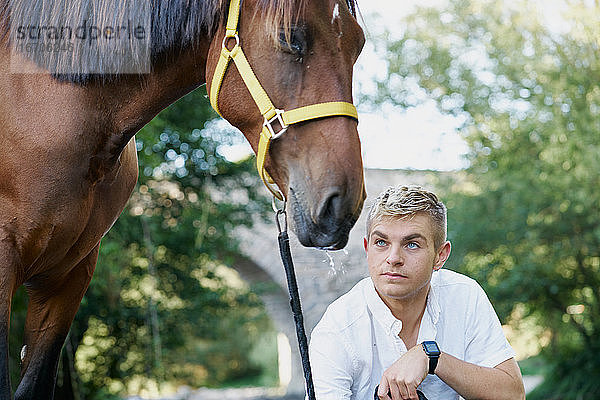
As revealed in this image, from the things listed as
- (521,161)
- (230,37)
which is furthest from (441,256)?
(521,161)

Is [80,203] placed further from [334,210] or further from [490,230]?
[490,230]

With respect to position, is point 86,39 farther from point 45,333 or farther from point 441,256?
point 441,256

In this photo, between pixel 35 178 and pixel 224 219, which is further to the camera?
pixel 224 219

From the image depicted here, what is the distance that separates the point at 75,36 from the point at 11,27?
179 millimetres

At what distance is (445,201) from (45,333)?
829cm

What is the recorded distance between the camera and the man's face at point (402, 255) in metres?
1.81

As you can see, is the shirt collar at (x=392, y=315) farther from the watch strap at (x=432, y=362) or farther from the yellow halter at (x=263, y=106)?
the yellow halter at (x=263, y=106)

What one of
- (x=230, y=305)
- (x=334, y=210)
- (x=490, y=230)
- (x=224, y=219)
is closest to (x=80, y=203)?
(x=334, y=210)

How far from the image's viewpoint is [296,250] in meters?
3.25

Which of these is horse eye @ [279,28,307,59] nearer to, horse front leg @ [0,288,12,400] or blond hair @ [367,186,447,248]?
blond hair @ [367,186,447,248]

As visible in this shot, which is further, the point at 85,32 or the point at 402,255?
the point at 402,255

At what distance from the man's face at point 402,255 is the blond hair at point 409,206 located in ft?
0.06

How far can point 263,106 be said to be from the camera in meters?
→ 1.41

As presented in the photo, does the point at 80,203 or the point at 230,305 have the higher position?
the point at 80,203
